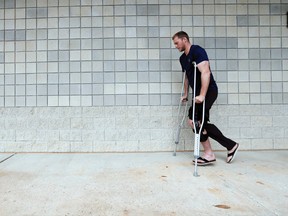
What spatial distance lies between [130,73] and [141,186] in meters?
1.68

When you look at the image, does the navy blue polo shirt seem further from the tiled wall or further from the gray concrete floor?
the gray concrete floor

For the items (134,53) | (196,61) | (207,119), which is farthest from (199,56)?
(134,53)

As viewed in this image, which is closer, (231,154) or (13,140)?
(231,154)

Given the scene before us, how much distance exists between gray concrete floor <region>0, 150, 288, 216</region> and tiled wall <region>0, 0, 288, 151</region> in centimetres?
38

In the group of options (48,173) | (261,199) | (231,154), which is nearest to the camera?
(261,199)

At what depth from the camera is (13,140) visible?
3.28 meters

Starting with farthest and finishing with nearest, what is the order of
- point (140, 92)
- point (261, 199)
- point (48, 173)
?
point (140, 92) < point (48, 173) < point (261, 199)

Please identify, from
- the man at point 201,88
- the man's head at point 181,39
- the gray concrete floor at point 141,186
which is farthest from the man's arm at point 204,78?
the gray concrete floor at point 141,186

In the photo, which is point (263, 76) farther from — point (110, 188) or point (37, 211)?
point (37, 211)

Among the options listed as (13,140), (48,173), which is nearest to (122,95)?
(48,173)

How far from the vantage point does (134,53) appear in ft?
10.8

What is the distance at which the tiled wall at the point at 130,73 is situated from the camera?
3.28 meters

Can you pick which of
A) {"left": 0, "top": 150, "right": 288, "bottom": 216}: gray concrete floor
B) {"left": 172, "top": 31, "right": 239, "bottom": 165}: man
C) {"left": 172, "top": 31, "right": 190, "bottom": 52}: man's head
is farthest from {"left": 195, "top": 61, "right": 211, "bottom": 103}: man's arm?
{"left": 0, "top": 150, "right": 288, "bottom": 216}: gray concrete floor

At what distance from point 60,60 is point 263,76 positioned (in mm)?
Result: 2714
